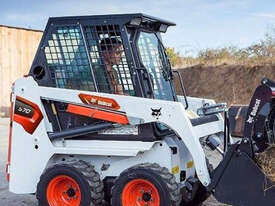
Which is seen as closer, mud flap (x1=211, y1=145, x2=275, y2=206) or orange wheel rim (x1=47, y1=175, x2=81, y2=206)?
mud flap (x1=211, y1=145, x2=275, y2=206)

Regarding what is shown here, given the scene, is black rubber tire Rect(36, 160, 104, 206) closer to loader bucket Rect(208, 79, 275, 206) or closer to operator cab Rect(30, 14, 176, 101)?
operator cab Rect(30, 14, 176, 101)

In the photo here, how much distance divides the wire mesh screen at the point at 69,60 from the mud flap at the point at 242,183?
1.80m

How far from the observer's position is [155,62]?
22.3 feet

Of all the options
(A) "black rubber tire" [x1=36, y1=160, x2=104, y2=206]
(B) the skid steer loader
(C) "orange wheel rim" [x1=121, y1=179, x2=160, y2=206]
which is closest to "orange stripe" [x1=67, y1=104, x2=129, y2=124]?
(B) the skid steer loader

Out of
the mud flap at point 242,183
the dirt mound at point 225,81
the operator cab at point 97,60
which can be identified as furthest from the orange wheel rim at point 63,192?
the dirt mound at point 225,81

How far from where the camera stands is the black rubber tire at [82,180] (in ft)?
19.6

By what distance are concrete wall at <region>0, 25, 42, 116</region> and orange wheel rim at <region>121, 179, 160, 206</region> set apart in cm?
1772

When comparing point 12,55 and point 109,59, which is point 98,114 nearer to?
point 109,59

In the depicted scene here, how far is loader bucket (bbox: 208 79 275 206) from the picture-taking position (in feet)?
18.0

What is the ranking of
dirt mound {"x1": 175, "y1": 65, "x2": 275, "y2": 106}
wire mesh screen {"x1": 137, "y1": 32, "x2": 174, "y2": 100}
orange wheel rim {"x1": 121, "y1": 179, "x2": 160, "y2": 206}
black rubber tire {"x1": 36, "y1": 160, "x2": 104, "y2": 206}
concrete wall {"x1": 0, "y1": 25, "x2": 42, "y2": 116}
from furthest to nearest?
1. concrete wall {"x1": 0, "y1": 25, "x2": 42, "y2": 116}
2. dirt mound {"x1": 175, "y1": 65, "x2": 275, "y2": 106}
3. wire mesh screen {"x1": 137, "y1": 32, "x2": 174, "y2": 100}
4. black rubber tire {"x1": 36, "y1": 160, "x2": 104, "y2": 206}
5. orange wheel rim {"x1": 121, "y1": 179, "x2": 160, "y2": 206}

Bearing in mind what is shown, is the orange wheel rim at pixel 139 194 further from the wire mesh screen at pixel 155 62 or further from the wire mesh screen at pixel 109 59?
the wire mesh screen at pixel 155 62

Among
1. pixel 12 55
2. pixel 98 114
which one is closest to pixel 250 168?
pixel 98 114

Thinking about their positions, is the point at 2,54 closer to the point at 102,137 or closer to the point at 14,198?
the point at 14,198

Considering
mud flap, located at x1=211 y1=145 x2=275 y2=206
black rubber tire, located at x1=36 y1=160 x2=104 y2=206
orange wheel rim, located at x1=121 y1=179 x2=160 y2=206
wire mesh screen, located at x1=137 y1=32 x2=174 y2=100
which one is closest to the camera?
mud flap, located at x1=211 y1=145 x2=275 y2=206
